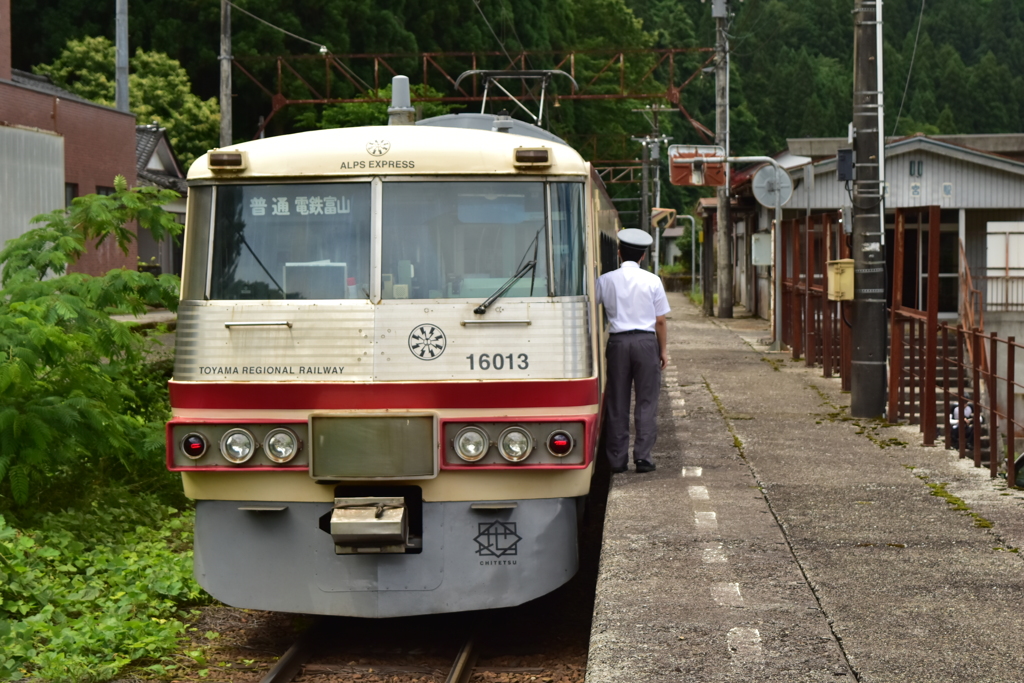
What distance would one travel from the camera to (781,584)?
5.84 metres

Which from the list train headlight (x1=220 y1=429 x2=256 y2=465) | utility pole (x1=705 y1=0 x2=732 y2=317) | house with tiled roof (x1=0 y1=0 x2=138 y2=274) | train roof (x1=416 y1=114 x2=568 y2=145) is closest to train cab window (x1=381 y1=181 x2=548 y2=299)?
train headlight (x1=220 y1=429 x2=256 y2=465)

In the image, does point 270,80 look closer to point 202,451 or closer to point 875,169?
point 875,169

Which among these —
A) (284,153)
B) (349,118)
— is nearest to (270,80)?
(349,118)

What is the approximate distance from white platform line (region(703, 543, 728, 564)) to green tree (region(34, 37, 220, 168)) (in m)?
37.7

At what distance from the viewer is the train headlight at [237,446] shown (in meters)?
6.59

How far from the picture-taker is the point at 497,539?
6.61 meters

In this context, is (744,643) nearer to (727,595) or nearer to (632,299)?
(727,595)

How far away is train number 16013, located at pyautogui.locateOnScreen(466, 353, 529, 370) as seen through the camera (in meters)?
6.61

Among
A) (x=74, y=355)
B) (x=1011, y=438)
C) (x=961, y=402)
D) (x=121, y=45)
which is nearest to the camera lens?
(x=1011, y=438)

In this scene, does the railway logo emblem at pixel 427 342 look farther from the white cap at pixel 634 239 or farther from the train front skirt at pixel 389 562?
the white cap at pixel 634 239

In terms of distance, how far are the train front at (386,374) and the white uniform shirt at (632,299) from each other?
53.7 inches

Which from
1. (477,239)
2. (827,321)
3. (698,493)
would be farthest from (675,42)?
(477,239)

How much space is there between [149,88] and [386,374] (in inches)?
1567

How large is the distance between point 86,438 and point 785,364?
10788 mm
